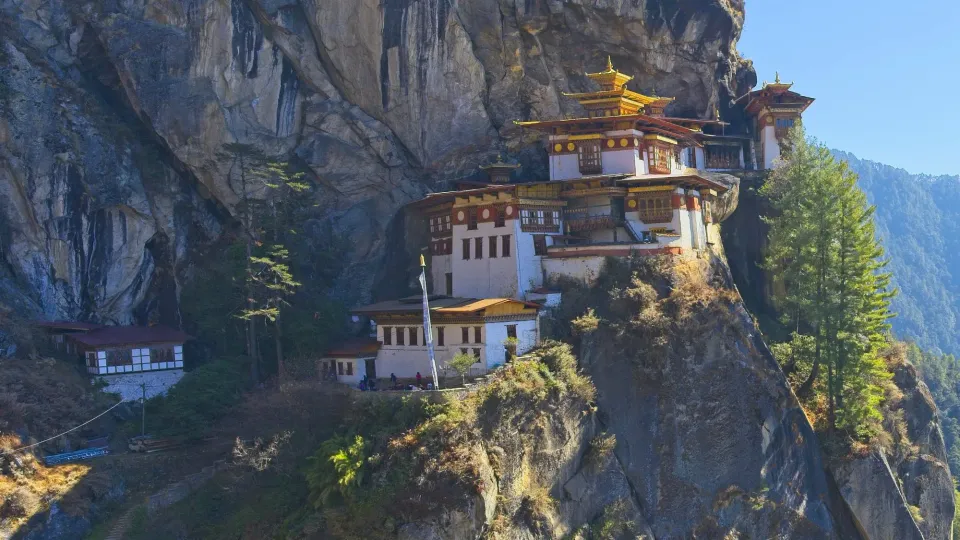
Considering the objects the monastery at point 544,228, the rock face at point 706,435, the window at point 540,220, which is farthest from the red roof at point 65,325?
the rock face at point 706,435

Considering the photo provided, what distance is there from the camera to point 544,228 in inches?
1737

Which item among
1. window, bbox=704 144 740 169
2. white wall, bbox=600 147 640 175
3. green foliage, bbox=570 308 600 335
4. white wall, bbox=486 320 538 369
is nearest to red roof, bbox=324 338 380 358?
white wall, bbox=486 320 538 369

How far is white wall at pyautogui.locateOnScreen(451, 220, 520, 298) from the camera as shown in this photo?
43.0m

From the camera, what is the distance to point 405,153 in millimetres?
49188

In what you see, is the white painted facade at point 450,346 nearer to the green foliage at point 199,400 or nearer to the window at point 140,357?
the green foliage at point 199,400

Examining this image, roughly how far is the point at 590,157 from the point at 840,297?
13717 mm

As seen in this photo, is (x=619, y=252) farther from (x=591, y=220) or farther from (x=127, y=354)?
(x=127, y=354)

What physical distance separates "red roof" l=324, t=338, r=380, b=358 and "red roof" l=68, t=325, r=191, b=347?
22.9 feet

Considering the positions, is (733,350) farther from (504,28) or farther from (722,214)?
(504,28)

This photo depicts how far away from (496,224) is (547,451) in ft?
40.5

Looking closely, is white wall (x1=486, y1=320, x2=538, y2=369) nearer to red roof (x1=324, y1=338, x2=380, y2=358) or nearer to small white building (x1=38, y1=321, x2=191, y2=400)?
red roof (x1=324, y1=338, x2=380, y2=358)

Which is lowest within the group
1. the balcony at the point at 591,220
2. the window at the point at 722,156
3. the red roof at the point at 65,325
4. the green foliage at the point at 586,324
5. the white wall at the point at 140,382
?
the white wall at the point at 140,382

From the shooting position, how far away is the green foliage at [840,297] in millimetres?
41688

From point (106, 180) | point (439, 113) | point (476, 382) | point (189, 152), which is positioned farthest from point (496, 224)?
point (106, 180)
